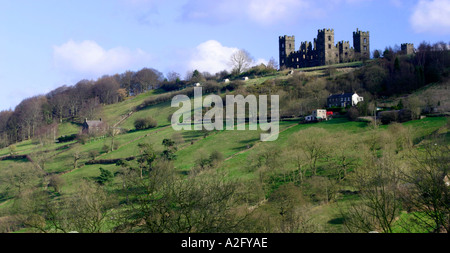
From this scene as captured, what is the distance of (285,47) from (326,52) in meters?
17.5

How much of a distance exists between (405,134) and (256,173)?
716 inches

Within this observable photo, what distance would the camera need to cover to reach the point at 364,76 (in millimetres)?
89500

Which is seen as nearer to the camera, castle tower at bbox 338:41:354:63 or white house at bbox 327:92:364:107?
white house at bbox 327:92:364:107

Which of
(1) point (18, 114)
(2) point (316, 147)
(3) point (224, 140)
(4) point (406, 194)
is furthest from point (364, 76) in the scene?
(1) point (18, 114)

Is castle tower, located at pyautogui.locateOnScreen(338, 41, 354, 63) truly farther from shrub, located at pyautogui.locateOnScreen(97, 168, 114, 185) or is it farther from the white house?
shrub, located at pyautogui.locateOnScreen(97, 168, 114, 185)

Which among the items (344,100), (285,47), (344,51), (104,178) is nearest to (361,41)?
(344,51)

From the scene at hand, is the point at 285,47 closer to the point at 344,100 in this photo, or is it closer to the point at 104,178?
the point at 344,100

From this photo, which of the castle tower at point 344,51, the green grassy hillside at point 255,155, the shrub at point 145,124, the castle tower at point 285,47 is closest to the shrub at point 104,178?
the green grassy hillside at point 255,155

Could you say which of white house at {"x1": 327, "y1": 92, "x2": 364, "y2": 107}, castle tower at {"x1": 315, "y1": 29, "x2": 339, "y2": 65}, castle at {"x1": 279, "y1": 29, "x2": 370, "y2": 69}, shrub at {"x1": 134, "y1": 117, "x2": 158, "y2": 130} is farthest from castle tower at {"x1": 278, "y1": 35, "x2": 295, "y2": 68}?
shrub at {"x1": 134, "y1": 117, "x2": 158, "y2": 130}

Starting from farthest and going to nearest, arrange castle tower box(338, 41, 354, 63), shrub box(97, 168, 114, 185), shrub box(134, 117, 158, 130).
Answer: castle tower box(338, 41, 354, 63), shrub box(134, 117, 158, 130), shrub box(97, 168, 114, 185)

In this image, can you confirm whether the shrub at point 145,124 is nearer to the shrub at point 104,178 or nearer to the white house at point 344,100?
the shrub at point 104,178

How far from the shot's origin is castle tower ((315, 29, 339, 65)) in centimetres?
13112

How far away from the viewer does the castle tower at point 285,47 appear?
470 feet
